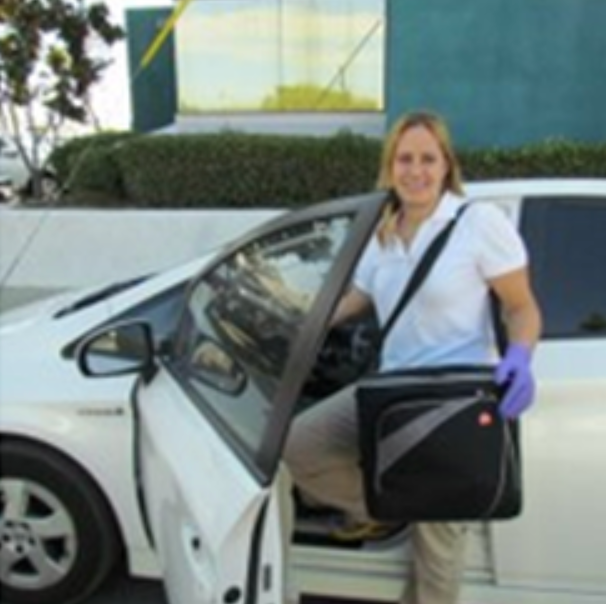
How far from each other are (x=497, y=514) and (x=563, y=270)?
0.88m

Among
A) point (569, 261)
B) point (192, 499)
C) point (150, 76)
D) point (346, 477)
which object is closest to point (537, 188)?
point (569, 261)

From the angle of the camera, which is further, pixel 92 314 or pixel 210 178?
pixel 210 178

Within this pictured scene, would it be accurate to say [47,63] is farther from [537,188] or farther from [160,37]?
[537,188]

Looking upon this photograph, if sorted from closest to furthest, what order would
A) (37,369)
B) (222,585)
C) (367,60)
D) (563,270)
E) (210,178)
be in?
1. (222,585)
2. (563,270)
3. (37,369)
4. (210,178)
5. (367,60)

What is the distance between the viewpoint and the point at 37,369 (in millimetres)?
3479

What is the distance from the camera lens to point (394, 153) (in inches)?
113

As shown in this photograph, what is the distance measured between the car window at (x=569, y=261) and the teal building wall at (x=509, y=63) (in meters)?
7.12

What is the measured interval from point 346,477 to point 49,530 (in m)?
1.10

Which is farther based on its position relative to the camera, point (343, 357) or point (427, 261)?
point (343, 357)

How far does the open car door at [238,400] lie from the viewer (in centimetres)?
219

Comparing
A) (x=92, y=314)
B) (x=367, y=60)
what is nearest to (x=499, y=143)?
(x=367, y=60)

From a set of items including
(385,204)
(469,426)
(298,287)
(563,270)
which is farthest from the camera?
(563,270)

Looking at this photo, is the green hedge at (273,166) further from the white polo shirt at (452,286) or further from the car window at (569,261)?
the white polo shirt at (452,286)

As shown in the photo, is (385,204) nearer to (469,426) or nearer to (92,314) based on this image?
(469,426)
